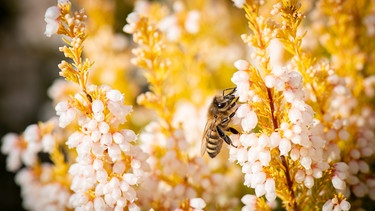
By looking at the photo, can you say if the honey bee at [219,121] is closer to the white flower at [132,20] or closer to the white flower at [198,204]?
the white flower at [198,204]

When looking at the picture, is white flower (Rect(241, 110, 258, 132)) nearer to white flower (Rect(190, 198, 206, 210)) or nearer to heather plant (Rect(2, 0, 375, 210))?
heather plant (Rect(2, 0, 375, 210))

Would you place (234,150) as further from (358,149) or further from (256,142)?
(358,149)

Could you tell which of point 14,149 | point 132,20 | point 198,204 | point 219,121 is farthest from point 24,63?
point 198,204

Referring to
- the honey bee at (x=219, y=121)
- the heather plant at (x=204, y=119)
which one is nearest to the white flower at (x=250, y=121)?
the heather plant at (x=204, y=119)

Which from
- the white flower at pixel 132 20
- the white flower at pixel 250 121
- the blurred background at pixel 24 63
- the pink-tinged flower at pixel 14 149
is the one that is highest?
the blurred background at pixel 24 63

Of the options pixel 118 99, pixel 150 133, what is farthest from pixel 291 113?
pixel 150 133

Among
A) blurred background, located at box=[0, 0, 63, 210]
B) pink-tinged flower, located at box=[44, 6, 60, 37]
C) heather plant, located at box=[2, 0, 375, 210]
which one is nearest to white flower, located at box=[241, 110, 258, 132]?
heather plant, located at box=[2, 0, 375, 210]
